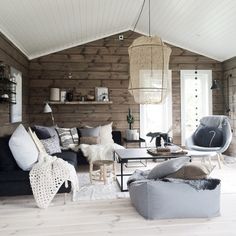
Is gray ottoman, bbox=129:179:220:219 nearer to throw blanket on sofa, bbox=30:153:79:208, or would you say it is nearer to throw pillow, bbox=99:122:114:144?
throw blanket on sofa, bbox=30:153:79:208

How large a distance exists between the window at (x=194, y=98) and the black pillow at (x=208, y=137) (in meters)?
0.90

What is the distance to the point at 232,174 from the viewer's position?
4.94 m

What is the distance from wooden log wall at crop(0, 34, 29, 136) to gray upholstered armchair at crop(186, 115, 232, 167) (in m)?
3.47

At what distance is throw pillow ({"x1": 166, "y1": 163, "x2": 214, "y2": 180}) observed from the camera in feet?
10.2

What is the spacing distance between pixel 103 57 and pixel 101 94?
0.87 metres

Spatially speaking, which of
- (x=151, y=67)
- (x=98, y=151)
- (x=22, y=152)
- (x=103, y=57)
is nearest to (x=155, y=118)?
(x=103, y=57)

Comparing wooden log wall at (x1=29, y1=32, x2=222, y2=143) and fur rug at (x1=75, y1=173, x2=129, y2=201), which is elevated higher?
wooden log wall at (x1=29, y1=32, x2=222, y2=143)

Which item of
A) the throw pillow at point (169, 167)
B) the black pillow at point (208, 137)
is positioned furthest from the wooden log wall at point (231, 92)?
the throw pillow at point (169, 167)

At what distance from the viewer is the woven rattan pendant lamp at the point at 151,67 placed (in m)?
3.82

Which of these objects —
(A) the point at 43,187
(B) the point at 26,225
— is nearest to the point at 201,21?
(A) the point at 43,187

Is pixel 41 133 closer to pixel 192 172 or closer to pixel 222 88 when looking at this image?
pixel 192 172

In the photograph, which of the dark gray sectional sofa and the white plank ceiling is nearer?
the dark gray sectional sofa

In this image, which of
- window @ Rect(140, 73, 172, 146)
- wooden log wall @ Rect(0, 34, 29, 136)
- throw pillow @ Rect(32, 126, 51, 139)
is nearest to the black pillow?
window @ Rect(140, 73, 172, 146)

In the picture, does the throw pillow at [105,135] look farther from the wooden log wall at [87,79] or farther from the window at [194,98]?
the window at [194,98]
